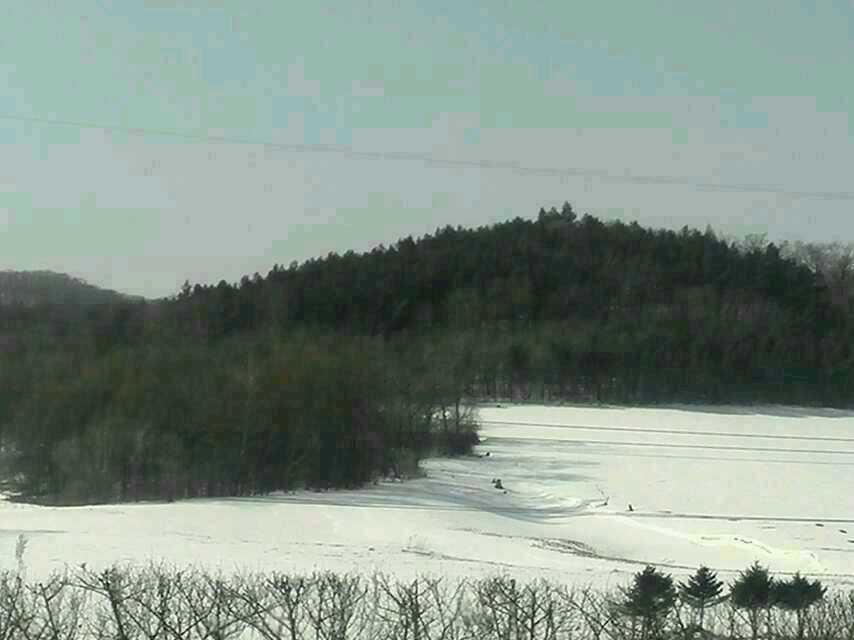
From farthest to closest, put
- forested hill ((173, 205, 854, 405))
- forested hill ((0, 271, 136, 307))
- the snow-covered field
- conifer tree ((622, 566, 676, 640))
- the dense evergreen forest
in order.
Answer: forested hill ((173, 205, 854, 405)) → forested hill ((0, 271, 136, 307)) → the dense evergreen forest → the snow-covered field → conifer tree ((622, 566, 676, 640))

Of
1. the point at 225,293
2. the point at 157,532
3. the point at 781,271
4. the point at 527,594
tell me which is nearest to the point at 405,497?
the point at 157,532

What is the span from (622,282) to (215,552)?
84.3 meters

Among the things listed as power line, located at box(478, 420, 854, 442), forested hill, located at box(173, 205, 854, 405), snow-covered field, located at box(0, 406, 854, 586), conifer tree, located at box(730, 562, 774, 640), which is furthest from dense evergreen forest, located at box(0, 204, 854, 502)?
conifer tree, located at box(730, 562, 774, 640)

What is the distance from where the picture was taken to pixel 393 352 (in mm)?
55219

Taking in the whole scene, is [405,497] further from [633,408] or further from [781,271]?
[781,271]

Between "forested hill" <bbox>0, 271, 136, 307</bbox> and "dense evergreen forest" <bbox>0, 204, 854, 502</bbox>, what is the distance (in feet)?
1.78

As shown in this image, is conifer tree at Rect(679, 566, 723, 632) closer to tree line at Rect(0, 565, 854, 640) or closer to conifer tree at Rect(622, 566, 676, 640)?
tree line at Rect(0, 565, 854, 640)

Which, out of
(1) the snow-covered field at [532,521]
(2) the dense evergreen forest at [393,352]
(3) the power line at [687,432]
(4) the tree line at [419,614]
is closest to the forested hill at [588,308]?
(2) the dense evergreen forest at [393,352]

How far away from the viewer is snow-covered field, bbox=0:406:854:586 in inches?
589

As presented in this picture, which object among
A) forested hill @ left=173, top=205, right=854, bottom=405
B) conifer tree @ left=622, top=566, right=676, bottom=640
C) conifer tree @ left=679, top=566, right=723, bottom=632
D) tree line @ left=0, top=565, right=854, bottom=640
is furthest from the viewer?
forested hill @ left=173, top=205, right=854, bottom=405

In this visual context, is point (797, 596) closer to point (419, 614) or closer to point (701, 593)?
point (701, 593)

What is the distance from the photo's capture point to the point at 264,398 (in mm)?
31281

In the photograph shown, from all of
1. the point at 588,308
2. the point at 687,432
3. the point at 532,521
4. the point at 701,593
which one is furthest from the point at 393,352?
the point at 701,593

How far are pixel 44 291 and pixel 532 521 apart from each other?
1301 inches
